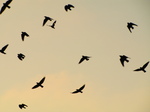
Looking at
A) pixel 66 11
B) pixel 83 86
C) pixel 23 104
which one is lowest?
pixel 23 104

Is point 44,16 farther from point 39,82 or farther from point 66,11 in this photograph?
point 39,82

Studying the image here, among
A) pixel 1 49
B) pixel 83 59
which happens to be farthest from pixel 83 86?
pixel 1 49

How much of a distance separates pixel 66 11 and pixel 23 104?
14.7m

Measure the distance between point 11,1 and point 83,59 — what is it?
11333 millimetres

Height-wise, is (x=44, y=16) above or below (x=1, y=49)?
above

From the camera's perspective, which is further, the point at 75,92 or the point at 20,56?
the point at 75,92

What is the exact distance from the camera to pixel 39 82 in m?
55.4

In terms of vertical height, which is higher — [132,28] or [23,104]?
[132,28]

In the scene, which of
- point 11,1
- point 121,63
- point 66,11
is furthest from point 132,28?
point 11,1

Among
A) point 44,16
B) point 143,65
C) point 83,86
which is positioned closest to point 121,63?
point 143,65

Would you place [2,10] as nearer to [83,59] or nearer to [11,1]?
[11,1]

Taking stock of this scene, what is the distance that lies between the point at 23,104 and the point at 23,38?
9.14 m

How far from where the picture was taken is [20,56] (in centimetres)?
5178

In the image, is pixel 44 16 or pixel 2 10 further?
pixel 44 16
